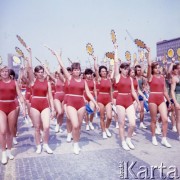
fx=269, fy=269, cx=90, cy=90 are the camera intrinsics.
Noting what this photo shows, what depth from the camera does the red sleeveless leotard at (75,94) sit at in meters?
6.76

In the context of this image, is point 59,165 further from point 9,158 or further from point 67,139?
point 67,139

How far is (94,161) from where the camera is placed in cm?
609

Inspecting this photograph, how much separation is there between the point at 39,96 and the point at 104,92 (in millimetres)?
2529

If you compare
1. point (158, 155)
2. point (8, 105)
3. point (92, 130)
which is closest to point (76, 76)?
point (8, 105)

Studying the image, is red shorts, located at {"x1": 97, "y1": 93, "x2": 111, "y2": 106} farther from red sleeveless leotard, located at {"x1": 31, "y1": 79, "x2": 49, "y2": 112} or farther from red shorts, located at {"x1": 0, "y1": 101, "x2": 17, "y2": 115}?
red shorts, located at {"x1": 0, "y1": 101, "x2": 17, "y2": 115}

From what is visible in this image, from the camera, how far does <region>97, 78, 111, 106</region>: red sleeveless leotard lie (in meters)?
8.55

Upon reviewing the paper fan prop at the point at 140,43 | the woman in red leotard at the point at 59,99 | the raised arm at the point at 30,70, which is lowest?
the woman in red leotard at the point at 59,99

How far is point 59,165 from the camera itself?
5855mm

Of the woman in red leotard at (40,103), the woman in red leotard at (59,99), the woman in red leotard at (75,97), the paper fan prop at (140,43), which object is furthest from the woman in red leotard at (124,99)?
the woman in red leotard at (59,99)

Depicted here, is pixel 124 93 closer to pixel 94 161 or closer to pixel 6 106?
pixel 94 161

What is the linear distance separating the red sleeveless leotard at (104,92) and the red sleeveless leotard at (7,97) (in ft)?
9.97

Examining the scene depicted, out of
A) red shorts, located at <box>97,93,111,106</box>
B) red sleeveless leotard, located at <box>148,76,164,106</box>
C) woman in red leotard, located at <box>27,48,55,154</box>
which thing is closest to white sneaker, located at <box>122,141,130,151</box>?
red sleeveless leotard, located at <box>148,76,164,106</box>

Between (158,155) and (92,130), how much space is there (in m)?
3.97

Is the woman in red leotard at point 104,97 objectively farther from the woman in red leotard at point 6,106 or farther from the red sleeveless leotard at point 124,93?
the woman in red leotard at point 6,106
